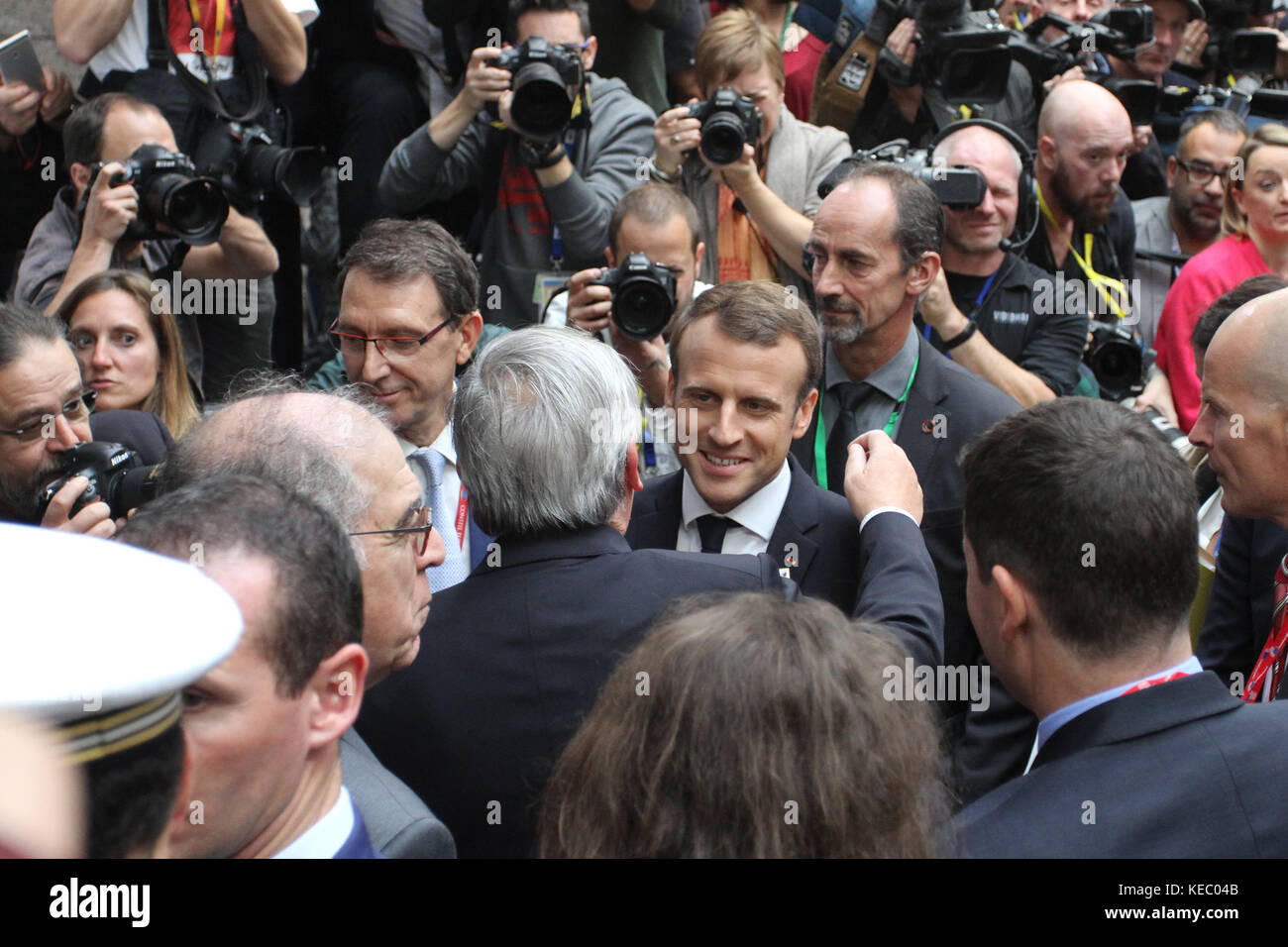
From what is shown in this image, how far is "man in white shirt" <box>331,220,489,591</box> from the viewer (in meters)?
3.18

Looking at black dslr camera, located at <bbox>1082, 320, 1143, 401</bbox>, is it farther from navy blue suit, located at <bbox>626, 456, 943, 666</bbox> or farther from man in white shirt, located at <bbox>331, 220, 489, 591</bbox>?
man in white shirt, located at <bbox>331, 220, 489, 591</bbox>

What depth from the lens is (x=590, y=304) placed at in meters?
3.64

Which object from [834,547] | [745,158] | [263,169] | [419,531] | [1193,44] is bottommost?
[834,547]

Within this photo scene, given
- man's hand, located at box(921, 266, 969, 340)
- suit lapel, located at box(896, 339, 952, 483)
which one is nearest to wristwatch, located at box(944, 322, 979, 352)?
man's hand, located at box(921, 266, 969, 340)

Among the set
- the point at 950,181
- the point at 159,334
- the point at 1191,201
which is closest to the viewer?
the point at 159,334

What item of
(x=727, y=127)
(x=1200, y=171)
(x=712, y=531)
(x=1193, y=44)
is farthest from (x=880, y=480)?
(x=1193, y=44)

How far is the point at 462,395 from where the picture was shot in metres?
2.41

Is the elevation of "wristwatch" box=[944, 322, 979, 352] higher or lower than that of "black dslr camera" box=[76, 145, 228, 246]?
lower

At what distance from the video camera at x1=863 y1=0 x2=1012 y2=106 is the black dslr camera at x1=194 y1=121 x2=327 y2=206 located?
2.42m

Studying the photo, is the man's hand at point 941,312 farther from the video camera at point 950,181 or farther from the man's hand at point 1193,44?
the man's hand at point 1193,44

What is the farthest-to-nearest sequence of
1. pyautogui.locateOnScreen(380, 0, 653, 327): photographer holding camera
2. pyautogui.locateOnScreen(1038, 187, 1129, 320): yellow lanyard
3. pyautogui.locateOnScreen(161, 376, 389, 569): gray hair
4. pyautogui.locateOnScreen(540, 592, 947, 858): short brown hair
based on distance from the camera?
pyautogui.locateOnScreen(1038, 187, 1129, 320): yellow lanyard
pyautogui.locateOnScreen(380, 0, 653, 327): photographer holding camera
pyautogui.locateOnScreen(161, 376, 389, 569): gray hair
pyautogui.locateOnScreen(540, 592, 947, 858): short brown hair

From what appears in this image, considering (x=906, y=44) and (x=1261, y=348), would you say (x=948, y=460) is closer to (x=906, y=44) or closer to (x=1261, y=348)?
(x=1261, y=348)

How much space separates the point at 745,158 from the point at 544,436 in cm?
230

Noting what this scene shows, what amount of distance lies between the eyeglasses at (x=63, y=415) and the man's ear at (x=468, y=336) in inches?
34.1
